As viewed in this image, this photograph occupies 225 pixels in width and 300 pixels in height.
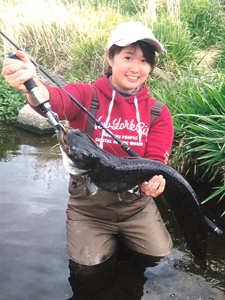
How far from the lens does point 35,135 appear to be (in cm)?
586

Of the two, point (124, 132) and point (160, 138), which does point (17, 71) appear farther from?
point (160, 138)

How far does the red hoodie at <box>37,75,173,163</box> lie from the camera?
9.24 ft

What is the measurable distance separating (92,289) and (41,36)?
8.47 m

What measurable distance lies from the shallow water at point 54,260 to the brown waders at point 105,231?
0.44ft

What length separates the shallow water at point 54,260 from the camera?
2.54m

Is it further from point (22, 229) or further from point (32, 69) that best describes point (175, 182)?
point (22, 229)

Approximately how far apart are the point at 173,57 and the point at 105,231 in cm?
520

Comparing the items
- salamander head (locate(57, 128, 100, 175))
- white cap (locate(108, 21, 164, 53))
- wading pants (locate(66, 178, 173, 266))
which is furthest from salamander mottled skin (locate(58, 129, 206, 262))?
white cap (locate(108, 21, 164, 53))

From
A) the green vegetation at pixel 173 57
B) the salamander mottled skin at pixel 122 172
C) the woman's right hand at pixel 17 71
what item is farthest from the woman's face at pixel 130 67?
the green vegetation at pixel 173 57

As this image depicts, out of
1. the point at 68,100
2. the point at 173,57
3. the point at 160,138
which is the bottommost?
the point at 160,138

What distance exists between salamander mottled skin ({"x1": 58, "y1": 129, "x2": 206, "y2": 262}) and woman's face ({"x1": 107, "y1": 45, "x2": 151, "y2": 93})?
0.89 m

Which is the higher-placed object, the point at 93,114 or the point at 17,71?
the point at 17,71

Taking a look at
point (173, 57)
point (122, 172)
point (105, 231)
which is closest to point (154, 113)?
point (122, 172)

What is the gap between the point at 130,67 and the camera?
272 centimetres
